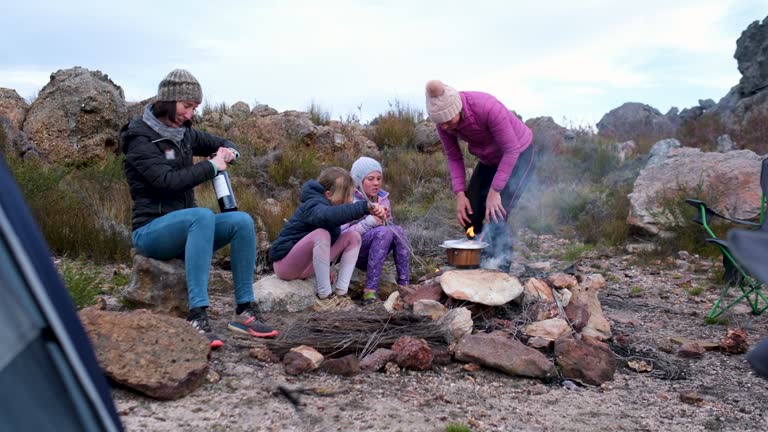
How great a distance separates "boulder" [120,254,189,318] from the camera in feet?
13.8

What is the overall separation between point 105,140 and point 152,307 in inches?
264

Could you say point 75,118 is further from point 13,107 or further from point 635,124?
point 635,124

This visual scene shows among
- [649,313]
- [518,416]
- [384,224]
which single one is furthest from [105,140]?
[518,416]

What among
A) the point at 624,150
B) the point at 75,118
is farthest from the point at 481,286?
the point at 624,150

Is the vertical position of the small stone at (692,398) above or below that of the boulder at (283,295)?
below

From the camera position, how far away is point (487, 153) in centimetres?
550

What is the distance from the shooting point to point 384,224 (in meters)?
5.16

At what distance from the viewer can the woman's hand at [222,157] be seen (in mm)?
4137

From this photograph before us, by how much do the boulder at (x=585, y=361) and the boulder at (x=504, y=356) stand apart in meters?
0.09

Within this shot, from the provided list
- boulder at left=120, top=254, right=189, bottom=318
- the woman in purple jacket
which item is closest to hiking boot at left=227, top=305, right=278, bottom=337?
boulder at left=120, top=254, right=189, bottom=318

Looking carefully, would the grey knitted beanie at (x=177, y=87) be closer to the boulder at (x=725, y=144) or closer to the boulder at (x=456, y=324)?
the boulder at (x=456, y=324)

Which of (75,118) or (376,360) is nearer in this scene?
(376,360)

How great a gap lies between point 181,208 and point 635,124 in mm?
18069

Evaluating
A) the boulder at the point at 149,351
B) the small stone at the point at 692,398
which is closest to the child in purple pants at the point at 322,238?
the boulder at the point at 149,351
